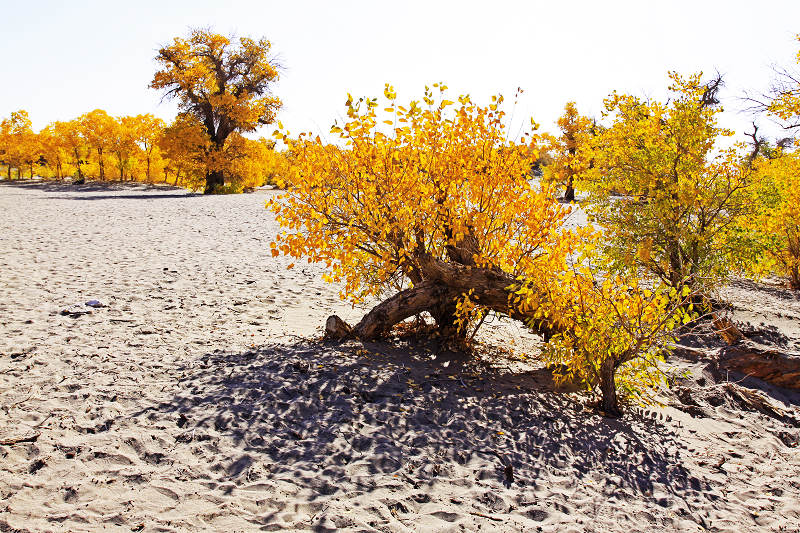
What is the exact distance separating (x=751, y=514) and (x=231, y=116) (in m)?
28.0

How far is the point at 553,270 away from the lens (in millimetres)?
5188

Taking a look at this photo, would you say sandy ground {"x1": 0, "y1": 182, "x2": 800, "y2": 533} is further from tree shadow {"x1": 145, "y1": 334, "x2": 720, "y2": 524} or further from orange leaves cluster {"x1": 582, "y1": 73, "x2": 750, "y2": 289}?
orange leaves cluster {"x1": 582, "y1": 73, "x2": 750, "y2": 289}

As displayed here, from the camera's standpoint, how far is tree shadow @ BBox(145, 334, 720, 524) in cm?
385

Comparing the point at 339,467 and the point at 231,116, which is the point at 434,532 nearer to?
the point at 339,467

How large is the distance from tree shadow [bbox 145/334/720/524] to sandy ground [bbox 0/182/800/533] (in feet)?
0.06

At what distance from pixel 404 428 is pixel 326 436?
2.36 feet

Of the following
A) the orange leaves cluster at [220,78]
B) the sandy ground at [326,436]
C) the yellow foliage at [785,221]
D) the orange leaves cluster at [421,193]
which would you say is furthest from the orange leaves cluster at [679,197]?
the orange leaves cluster at [220,78]

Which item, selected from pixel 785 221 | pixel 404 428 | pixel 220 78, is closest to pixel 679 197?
pixel 785 221

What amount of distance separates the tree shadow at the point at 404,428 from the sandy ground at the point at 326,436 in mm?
19

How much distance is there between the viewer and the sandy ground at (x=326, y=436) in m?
3.31

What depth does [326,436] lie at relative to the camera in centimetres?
423

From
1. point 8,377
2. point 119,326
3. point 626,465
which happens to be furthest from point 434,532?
point 119,326

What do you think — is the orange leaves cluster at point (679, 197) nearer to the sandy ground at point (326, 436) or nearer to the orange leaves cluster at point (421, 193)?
the sandy ground at point (326, 436)

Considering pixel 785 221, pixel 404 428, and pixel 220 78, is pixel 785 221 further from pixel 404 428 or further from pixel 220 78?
→ pixel 220 78
